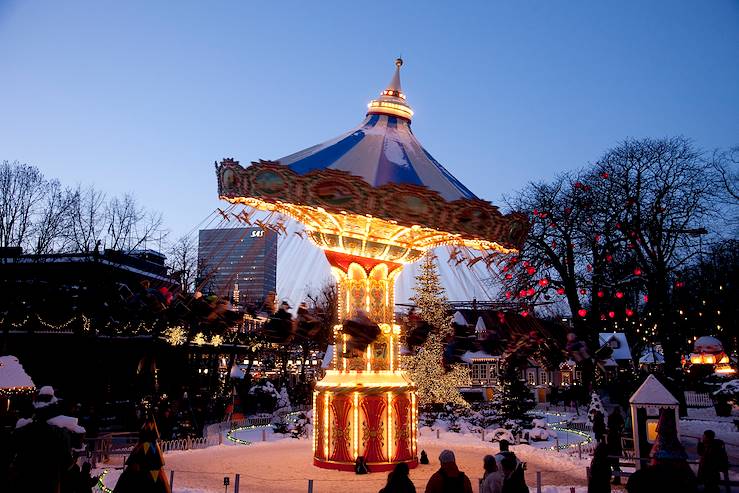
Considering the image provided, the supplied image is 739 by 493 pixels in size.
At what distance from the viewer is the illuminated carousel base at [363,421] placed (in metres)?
14.4

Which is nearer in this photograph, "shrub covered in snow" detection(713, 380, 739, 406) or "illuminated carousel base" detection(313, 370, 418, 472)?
"illuminated carousel base" detection(313, 370, 418, 472)

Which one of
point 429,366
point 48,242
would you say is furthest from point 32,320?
point 429,366

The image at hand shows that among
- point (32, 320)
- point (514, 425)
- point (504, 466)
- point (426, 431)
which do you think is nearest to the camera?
point (504, 466)

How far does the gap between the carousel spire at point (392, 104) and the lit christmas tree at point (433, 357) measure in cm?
937

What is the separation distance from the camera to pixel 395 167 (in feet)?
43.7

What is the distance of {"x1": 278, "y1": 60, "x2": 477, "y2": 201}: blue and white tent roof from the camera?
1308 cm

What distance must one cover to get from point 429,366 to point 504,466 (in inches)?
718

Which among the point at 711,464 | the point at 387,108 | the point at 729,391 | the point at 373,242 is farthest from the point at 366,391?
the point at 729,391

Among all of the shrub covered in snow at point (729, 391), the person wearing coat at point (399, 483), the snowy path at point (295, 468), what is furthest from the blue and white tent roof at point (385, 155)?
the shrub covered in snow at point (729, 391)

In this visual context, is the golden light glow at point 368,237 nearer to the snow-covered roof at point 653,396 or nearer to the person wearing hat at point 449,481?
the snow-covered roof at point 653,396

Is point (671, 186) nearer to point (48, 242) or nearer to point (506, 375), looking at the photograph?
point (506, 375)

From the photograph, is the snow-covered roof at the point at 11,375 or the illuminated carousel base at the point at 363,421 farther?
the snow-covered roof at the point at 11,375

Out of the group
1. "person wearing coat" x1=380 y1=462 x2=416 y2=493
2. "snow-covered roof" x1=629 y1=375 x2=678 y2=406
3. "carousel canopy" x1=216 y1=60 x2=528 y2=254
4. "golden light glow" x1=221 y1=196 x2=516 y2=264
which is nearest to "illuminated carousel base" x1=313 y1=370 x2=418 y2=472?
"golden light glow" x1=221 y1=196 x2=516 y2=264

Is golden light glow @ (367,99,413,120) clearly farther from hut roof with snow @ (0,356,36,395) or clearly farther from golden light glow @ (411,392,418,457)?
hut roof with snow @ (0,356,36,395)
